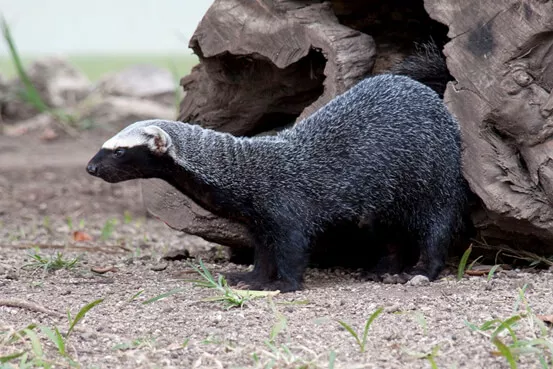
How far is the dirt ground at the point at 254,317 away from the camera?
3279mm

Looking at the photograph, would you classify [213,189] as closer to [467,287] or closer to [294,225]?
[294,225]

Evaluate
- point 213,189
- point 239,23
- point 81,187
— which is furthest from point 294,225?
point 81,187

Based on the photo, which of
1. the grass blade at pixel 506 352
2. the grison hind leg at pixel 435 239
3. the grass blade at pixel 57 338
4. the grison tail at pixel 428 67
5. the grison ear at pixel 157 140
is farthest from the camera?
the grison tail at pixel 428 67

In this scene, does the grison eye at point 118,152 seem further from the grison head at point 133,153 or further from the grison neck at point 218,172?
the grison neck at point 218,172

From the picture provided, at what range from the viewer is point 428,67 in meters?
5.04

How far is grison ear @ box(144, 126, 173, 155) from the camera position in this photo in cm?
452

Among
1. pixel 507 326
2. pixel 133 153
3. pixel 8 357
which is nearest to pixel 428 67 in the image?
pixel 133 153

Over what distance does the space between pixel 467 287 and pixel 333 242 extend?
1.08m

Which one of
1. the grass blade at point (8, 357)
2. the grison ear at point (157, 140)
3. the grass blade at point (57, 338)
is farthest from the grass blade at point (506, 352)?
the grison ear at point (157, 140)

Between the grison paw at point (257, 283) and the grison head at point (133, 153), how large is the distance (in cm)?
68

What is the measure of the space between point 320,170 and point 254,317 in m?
1.10

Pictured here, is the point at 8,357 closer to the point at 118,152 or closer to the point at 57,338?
the point at 57,338

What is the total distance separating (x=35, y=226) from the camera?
23.6ft

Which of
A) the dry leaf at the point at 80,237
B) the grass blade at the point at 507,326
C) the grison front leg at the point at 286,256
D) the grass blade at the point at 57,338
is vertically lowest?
the dry leaf at the point at 80,237
